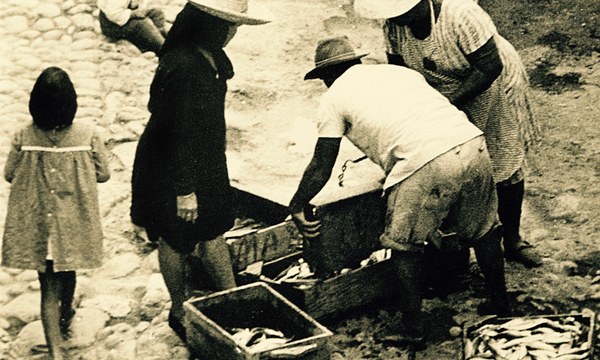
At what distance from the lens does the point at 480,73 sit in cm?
428

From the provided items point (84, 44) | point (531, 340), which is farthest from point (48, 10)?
point (531, 340)

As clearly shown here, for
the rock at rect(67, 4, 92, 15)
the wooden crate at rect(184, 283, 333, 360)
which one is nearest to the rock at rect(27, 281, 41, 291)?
the wooden crate at rect(184, 283, 333, 360)

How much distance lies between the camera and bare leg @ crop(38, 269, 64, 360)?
158 inches

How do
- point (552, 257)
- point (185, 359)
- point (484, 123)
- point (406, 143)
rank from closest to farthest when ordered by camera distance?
point (406, 143) < point (185, 359) < point (484, 123) < point (552, 257)

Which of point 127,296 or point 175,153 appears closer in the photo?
point 175,153

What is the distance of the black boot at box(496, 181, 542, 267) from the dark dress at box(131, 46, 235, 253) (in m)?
2.04

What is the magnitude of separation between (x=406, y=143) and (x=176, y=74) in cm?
139

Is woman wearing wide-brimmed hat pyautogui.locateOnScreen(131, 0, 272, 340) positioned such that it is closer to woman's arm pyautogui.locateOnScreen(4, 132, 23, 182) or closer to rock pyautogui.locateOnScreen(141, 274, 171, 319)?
rock pyautogui.locateOnScreen(141, 274, 171, 319)

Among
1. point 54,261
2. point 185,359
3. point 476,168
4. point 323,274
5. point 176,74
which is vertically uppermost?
point 176,74

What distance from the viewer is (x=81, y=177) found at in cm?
397

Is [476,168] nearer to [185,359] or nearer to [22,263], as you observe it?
[185,359]

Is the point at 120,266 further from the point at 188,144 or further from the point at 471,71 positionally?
the point at 471,71

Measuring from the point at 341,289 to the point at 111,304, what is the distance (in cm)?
168

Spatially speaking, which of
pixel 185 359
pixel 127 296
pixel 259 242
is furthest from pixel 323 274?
pixel 127 296
